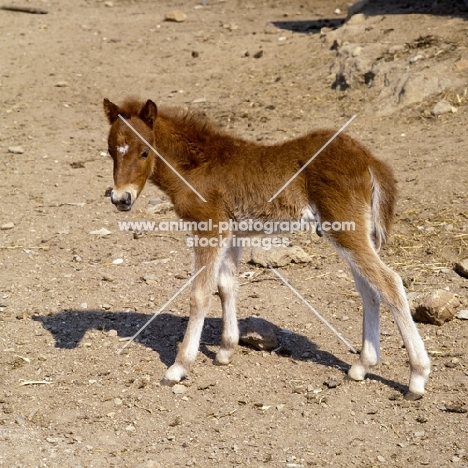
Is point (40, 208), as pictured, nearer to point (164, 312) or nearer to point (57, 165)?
point (57, 165)

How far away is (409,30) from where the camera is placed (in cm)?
1288

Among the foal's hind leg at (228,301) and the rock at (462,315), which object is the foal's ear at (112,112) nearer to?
the foal's hind leg at (228,301)

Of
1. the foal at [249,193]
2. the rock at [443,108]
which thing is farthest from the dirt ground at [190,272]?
the foal at [249,193]

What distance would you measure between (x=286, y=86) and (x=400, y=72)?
2.11 m

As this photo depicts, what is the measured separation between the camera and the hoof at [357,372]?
619cm

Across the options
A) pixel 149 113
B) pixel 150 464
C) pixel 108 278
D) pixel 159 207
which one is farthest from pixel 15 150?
pixel 150 464

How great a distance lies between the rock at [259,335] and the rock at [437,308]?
1303mm

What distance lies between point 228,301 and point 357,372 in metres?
1.21

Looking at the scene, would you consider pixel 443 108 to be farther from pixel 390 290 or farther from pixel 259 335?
pixel 390 290

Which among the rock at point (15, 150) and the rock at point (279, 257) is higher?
the rock at point (15, 150)

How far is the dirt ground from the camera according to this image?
18.3 feet

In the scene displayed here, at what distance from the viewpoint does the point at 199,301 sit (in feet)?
20.6

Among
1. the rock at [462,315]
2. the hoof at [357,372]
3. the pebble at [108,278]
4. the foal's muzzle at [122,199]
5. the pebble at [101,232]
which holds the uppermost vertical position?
the foal's muzzle at [122,199]

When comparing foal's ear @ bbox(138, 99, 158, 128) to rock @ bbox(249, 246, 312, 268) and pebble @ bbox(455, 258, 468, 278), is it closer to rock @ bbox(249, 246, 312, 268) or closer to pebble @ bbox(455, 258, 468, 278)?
rock @ bbox(249, 246, 312, 268)
